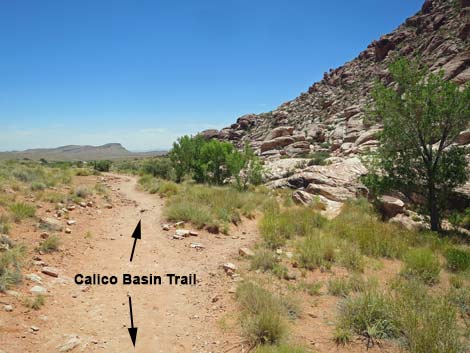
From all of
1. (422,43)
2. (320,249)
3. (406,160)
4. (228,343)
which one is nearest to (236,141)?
(422,43)

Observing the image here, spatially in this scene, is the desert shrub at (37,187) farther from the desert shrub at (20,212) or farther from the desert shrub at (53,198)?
the desert shrub at (20,212)

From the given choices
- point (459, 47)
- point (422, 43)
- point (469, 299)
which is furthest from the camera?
point (422, 43)

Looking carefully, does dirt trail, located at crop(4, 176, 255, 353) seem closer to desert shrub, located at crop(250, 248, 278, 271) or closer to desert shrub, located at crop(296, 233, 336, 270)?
desert shrub, located at crop(250, 248, 278, 271)

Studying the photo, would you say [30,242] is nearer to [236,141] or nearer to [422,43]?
[236,141]

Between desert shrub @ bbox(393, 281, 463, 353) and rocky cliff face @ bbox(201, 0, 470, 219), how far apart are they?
908 cm

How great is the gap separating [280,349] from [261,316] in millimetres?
543

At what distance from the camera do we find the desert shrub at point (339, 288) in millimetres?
5129

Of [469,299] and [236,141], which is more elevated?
[236,141]

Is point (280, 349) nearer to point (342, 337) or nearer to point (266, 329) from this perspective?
point (266, 329)

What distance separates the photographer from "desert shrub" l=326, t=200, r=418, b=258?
23.4 feet

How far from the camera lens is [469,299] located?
4.90 meters

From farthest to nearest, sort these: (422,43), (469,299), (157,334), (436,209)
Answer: (422,43)
(436,209)
(469,299)
(157,334)

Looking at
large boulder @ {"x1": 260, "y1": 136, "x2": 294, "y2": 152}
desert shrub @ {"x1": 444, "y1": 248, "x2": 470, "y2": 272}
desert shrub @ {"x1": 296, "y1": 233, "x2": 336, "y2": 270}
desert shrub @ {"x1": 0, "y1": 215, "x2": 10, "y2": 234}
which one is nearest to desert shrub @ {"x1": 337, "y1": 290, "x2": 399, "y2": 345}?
desert shrub @ {"x1": 296, "y1": 233, "x2": 336, "y2": 270}

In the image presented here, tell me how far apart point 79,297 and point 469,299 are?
22.7 ft
